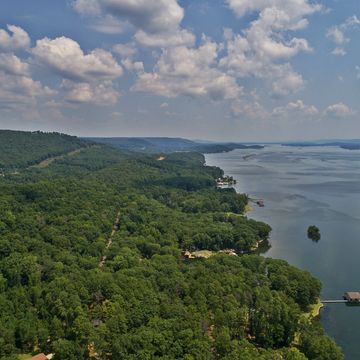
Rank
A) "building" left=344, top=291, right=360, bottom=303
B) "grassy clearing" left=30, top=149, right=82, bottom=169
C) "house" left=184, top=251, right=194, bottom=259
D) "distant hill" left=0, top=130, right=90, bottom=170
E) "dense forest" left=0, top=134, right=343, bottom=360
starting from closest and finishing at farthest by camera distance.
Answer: "dense forest" left=0, top=134, right=343, bottom=360
"building" left=344, top=291, right=360, bottom=303
"house" left=184, top=251, right=194, bottom=259
"distant hill" left=0, top=130, right=90, bottom=170
"grassy clearing" left=30, top=149, right=82, bottom=169

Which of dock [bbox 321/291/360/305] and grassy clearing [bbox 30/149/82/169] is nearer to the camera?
dock [bbox 321/291/360/305]

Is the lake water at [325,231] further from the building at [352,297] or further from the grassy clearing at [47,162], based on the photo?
the grassy clearing at [47,162]

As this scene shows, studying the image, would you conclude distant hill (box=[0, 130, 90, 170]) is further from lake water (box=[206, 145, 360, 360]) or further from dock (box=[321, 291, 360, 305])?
dock (box=[321, 291, 360, 305])

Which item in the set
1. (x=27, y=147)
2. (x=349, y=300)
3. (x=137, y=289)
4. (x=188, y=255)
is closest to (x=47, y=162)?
(x=27, y=147)

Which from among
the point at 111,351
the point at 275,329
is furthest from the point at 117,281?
the point at 275,329

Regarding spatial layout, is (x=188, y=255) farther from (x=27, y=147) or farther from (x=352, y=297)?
(x=27, y=147)

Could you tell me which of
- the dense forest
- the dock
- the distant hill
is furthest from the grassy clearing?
the dock
